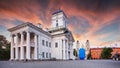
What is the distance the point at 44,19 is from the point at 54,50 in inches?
1034

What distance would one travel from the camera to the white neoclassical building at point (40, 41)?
2142cm

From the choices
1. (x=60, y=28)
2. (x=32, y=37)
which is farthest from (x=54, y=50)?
(x=32, y=37)

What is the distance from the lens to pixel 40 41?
2498 cm

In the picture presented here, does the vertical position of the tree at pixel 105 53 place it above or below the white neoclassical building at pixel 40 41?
below

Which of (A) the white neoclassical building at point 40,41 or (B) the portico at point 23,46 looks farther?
(B) the portico at point 23,46

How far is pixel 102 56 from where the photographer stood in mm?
42156

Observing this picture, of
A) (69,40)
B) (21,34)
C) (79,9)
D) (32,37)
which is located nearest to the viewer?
(79,9)

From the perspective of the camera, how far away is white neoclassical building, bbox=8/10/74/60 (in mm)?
21423

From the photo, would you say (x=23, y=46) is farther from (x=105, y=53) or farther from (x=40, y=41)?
(x=105, y=53)

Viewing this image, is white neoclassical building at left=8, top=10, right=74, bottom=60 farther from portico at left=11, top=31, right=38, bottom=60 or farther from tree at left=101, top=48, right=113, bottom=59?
tree at left=101, top=48, right=113, bottom=59

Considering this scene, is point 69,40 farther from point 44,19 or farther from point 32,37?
point 44,19

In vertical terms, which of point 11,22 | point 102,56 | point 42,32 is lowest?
point 102,56

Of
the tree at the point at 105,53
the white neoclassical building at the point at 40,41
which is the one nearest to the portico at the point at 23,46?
the white neoclassical building at the point at 40,41

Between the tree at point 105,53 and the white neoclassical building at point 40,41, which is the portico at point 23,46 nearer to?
the white neoclassical building at point 40,41
